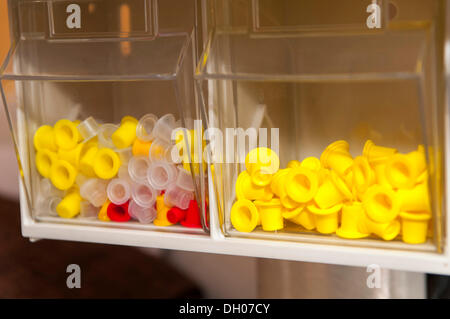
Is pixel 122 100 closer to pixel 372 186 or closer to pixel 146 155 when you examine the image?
pixel 146 155

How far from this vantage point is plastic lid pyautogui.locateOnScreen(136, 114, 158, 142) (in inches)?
40.1

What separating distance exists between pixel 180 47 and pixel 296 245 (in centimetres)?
43

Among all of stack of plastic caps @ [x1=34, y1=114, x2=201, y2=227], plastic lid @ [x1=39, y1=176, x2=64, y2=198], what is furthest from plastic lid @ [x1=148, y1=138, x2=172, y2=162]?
plastic lid @ [x1=39, y1=176, x2=64, y2=198]

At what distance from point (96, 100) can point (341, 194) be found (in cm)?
52

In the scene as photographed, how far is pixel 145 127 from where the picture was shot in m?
1.03

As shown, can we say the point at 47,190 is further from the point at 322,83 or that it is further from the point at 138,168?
the point at 322,83

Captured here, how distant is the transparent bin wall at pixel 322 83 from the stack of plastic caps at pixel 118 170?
0.11 metres

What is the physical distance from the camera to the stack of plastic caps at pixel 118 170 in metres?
1.00

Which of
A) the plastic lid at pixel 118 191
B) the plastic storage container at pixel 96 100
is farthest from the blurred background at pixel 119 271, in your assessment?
the plastic lid at pixel 118 191

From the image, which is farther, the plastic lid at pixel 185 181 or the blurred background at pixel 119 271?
the blurred background at pixel 119 271

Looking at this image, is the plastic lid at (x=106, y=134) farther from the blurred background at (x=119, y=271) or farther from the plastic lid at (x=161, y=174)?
the blurred background at (x=119, y=271)

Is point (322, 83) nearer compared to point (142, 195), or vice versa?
point (322, 83)

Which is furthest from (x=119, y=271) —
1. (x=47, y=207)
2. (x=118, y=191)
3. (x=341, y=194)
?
(x=341, y=194)

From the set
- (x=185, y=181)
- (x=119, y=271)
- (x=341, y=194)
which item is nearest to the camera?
(x=341, y=194)
